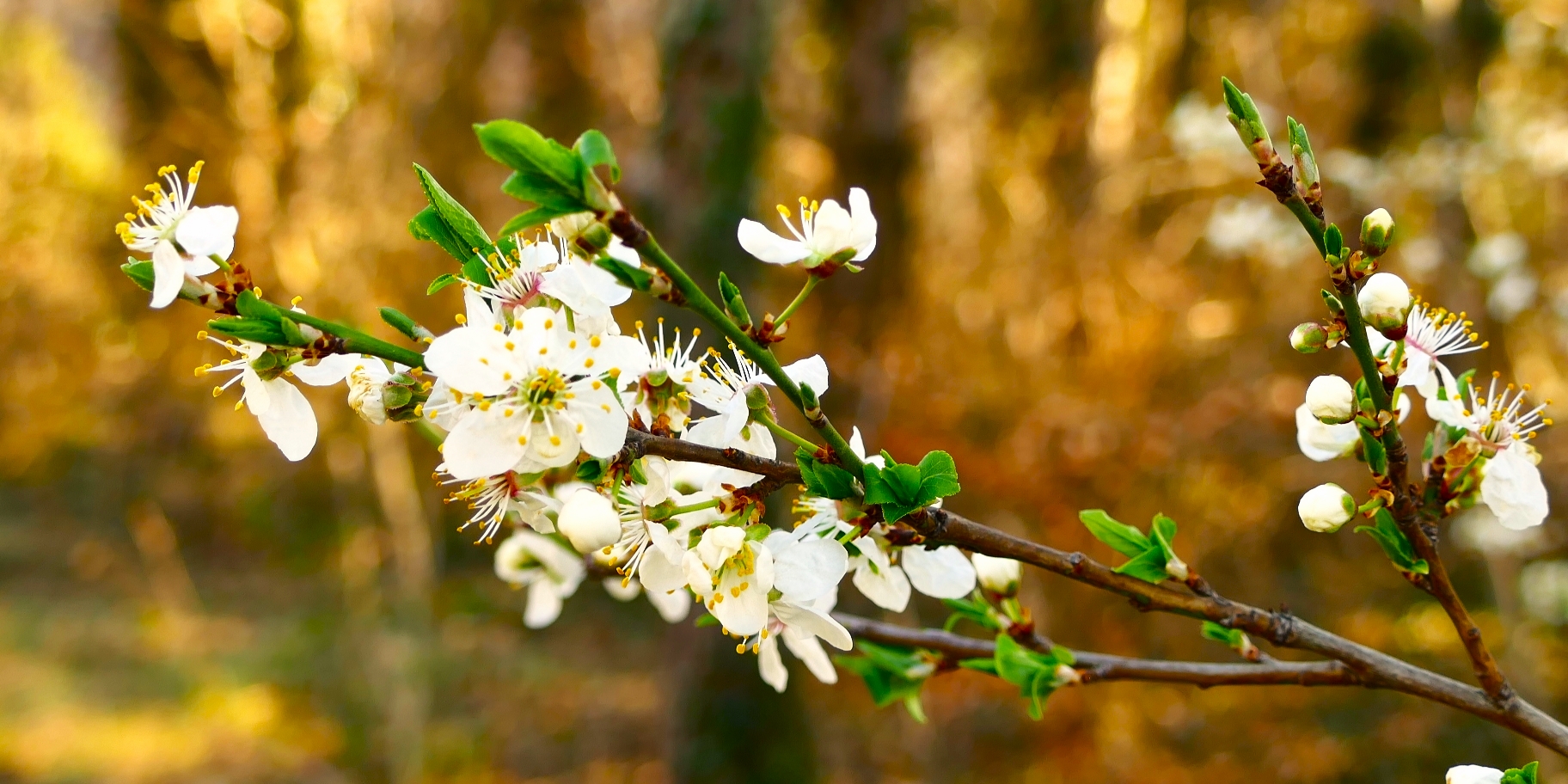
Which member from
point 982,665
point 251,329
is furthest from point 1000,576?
point 251,329

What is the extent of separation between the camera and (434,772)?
571 centimetres

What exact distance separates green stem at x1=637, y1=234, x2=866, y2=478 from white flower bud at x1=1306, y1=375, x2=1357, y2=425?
391mm

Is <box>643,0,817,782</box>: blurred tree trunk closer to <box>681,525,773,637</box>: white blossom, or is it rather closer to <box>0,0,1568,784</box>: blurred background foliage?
<box>0,0,1568,784</box>: blurred background foliage

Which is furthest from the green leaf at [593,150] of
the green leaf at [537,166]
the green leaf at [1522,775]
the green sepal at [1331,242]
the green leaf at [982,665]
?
the green leaf at [1522,775]

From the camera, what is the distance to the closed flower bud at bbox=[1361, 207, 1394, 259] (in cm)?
71

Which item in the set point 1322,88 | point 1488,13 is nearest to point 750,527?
point 1488,13

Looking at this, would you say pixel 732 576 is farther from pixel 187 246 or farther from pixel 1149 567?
pixel 187 246

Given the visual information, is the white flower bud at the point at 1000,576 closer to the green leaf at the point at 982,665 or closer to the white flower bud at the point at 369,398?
the green leaf at the point at 982,665

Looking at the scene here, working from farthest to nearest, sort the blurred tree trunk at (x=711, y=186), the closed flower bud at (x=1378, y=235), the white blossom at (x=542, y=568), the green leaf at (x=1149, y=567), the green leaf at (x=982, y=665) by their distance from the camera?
the blurred tree trunk at (x=711, y=186), the white blossom at (x=542, y=568), the green leaf at (x=982, y=665), the green leaf at (x=1149, y=567), the closed flower bud at (x=1378, y=235)

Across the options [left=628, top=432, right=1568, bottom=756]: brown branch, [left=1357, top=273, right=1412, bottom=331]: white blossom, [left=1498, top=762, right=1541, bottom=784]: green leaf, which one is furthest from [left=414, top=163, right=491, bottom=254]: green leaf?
[left=1498, top=762, right=1541, bottom=784]: green leaf

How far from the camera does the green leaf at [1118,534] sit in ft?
2.81

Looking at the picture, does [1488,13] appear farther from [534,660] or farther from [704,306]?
[534,660]

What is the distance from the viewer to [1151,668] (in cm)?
91

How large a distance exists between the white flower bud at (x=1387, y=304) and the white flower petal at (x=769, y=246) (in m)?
0.45
